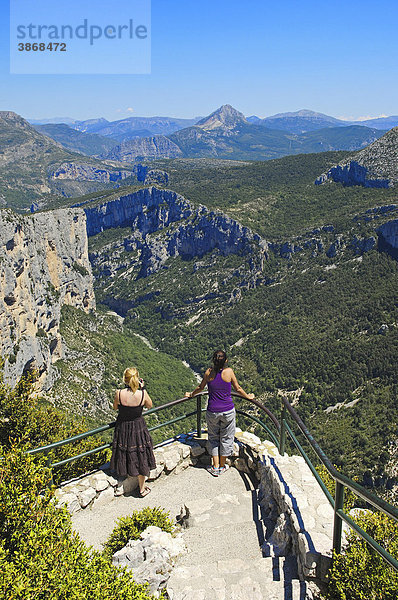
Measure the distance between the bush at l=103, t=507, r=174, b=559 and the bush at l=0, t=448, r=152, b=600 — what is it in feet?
4.72

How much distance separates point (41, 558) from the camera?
13.0ft

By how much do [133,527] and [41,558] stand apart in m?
2.21

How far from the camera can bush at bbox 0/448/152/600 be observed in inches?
148

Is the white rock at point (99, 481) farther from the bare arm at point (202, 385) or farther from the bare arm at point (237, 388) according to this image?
the bare arm at point (237, 388)

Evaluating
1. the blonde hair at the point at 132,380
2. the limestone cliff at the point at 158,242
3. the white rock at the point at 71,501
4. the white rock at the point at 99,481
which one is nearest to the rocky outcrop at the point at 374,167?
the limestone cliff at the point at 158,242

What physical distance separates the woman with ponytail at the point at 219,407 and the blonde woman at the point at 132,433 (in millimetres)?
1086

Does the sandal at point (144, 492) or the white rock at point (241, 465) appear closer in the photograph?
the sandal at point (144, 492)

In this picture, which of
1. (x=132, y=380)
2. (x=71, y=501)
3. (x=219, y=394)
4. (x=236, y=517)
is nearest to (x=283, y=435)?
(x=219, y=394)

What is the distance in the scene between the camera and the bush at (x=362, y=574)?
394 cm

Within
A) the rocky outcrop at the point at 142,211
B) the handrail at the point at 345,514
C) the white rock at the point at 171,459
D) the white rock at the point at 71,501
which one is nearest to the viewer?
the handrail at the point at 345,514

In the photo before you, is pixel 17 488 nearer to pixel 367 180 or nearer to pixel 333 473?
pixel 333 473

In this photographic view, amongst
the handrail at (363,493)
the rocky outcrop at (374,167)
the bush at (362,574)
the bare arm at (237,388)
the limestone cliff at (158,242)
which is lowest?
the limestone cliff at (158,242)

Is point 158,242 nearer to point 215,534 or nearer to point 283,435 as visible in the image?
point 283,435

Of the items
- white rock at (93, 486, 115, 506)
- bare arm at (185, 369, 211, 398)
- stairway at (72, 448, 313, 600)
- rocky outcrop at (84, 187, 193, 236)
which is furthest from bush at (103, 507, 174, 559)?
rocky outcrop at (84, 187, 193, 236)
